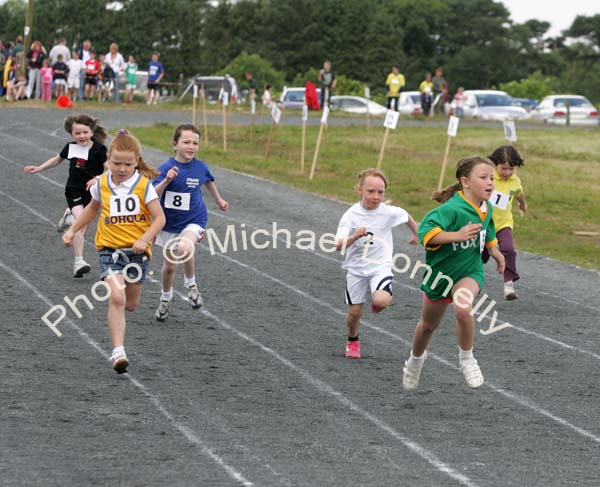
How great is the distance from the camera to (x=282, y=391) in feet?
30.6

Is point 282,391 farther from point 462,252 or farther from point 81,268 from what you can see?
point 81,268

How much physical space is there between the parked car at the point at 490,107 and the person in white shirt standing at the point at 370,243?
39.9 meters

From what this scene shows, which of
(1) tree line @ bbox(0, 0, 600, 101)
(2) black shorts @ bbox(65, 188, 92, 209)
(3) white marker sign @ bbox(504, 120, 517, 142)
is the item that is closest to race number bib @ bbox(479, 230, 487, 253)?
(2) black shorts @ bbox(65, 188, 92, 209)

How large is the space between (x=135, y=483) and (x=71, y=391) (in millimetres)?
2288

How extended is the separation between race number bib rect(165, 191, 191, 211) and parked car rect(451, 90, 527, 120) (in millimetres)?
38788

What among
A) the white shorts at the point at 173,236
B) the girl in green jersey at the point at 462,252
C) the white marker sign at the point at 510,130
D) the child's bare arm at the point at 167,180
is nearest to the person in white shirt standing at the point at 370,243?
the girl in green jersey at the point at 462,252

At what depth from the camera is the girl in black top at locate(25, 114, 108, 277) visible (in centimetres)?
1346

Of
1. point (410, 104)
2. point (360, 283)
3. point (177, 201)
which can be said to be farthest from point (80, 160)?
point (410, 104)

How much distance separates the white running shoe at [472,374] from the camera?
9016mm

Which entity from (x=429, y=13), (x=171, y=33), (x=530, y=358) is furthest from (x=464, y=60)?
(x=530, y=358)

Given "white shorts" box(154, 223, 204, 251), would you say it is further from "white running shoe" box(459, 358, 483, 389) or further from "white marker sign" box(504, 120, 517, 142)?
"white marker sign" box(504, 120, 517, 142)

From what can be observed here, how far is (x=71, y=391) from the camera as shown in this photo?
9.04m

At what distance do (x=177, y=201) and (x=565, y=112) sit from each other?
4117 cm

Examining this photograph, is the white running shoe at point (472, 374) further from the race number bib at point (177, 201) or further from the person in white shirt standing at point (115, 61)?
the person in white shirt standing at point (115, 61)
